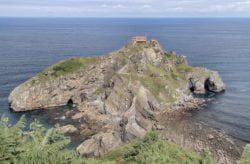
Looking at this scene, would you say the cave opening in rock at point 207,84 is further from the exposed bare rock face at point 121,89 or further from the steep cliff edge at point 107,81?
the steep cliff edge at point 107,81

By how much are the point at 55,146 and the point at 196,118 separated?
200 ft

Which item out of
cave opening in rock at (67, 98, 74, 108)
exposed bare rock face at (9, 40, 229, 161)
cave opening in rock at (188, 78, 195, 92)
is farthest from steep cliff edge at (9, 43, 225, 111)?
cave opening in rock at (188, 78, 195, 92)

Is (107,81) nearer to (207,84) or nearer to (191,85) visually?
(191,85)

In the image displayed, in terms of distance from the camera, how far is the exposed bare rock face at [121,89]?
7325 centimetres

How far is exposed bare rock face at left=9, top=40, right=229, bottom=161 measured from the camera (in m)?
73.2

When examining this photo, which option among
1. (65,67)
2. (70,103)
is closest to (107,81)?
(70,103)

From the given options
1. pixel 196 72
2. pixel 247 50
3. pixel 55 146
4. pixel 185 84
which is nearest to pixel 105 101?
pixel 185 84

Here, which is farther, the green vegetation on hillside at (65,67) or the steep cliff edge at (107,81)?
the green vegetation on hillside at (65,67)

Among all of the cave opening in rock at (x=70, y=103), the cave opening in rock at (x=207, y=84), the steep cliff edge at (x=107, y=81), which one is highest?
the steep cliff edge at (x=107, y=81)

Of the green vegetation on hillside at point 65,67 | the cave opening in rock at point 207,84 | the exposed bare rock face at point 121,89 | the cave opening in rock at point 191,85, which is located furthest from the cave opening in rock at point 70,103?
the cave opening in rock at point 207,84

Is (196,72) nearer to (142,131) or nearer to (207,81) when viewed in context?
(207,81)

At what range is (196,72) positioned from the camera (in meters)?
99.9

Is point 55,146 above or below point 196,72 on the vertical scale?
above

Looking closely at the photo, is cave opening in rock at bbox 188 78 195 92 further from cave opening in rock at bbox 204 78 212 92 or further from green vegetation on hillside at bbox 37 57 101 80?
green vegetation on hillside at bbox 37 57 101 80
